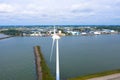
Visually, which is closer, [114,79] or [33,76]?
[114,79]

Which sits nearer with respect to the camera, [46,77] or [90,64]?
[46,77]

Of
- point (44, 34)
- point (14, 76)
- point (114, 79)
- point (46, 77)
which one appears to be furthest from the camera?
point (44, 34)

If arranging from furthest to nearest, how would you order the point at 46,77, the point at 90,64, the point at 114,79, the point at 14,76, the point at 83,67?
the point at 90,64
the point at 83,67
the point at 14,76
the point at 46,77
the point at 114,79

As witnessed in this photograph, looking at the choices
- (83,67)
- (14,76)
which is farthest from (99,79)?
(14,76)

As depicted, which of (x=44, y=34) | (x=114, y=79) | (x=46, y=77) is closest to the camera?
(x=114, y=79)

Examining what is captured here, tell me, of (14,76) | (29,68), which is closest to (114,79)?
(14,76)

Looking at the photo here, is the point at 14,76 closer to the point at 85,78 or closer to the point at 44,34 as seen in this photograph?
the point at 85,78

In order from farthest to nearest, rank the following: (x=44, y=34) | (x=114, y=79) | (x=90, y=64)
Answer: (x=44, y=34) < (x=90, y=64) < (x=114, y=79)

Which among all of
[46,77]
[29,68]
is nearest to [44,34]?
[29,68]

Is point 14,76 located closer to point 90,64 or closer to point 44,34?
point 90,64
